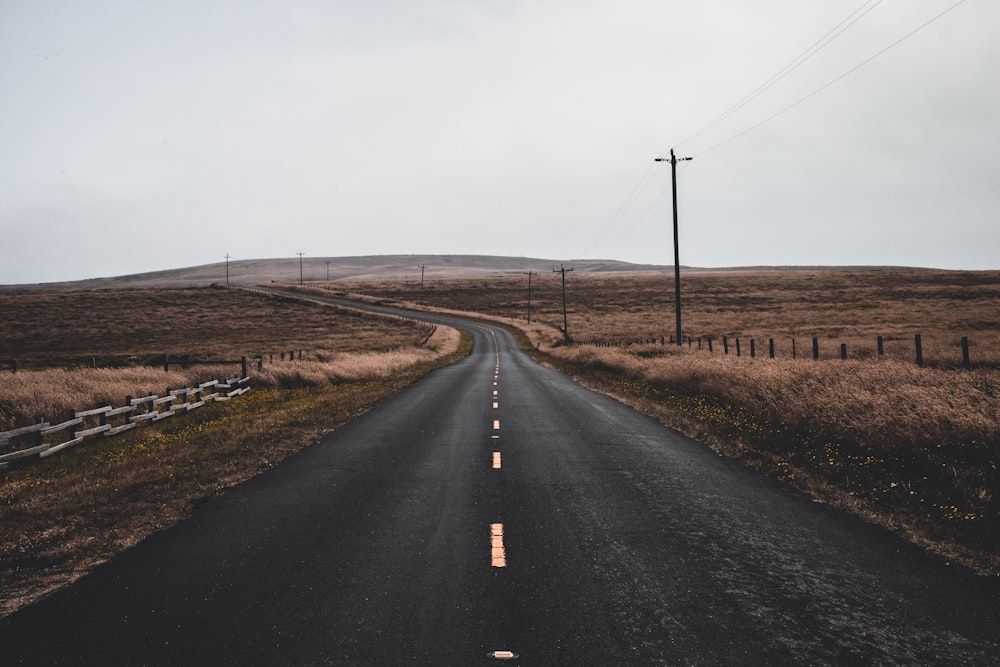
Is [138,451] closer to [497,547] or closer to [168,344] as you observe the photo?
[497,547]

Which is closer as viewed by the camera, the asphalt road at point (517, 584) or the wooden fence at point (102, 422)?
the asphalt road at point (517, 584)

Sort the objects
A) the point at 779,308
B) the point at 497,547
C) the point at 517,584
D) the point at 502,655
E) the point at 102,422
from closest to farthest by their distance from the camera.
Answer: the point at 502,655 < the point at 517,584 < the point at 497,547 < the point at 102,422 < the point at 779,308

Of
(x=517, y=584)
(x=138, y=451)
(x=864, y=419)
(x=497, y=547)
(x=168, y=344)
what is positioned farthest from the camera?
(x=168, y=344)

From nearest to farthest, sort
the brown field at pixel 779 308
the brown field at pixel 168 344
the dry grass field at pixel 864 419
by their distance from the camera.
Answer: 1. the dry grass field at pixel 864 419
2. the brown field at pixel 168 344
3. the brown field at pixel 779 308

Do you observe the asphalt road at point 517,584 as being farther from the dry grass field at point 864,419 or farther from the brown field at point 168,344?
the brown field at point 168,344

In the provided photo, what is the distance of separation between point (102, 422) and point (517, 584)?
47.9ft

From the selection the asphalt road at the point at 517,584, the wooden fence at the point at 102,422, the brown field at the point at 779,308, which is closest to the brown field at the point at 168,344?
the wooden fence at the point at 102,422

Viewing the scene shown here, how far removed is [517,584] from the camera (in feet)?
17.9

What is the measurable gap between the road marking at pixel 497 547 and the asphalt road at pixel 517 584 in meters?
0.02

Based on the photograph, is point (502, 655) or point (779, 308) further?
point (779, 308)

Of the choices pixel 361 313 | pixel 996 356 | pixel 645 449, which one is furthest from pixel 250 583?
pixel 361 313

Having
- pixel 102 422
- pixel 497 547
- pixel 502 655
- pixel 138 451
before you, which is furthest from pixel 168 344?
pixel 502 655

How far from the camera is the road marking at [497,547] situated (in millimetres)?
5988

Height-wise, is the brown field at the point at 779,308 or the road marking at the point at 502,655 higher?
the brown field at the point at 779,308
